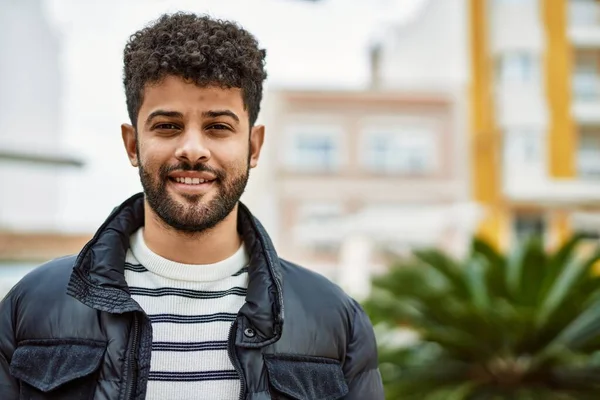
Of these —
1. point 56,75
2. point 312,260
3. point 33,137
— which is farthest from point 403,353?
point 56,75

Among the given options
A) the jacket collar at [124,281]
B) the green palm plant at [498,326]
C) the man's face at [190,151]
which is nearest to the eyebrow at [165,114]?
the man's face at [190,151]

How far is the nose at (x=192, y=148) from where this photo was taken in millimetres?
1407

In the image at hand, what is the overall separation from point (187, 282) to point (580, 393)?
504 centimetres

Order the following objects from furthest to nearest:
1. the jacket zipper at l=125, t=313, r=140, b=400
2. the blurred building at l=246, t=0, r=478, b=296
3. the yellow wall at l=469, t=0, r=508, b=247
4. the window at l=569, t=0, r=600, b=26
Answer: the blurred building at l=246, t=0, r=478, b=296, the window at l=569, t=0, r=600, b=26, the yellow wall at l=469, t=0, r=508, b=247, the jacket zipper at l=125, t=313, r=140, b=400

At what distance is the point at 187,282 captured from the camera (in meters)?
1.49

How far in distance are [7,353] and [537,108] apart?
14.8 m

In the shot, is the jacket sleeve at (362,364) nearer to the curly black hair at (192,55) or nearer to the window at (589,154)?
the curly black hair at (192,55)

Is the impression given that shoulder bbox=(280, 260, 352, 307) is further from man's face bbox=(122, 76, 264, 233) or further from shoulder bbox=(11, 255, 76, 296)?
shoulder bbox=(11, 255, 76, 296)

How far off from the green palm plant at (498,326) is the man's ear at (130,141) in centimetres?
440

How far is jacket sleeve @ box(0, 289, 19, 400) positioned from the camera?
1.41 m

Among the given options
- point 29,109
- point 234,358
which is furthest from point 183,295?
point 29,109

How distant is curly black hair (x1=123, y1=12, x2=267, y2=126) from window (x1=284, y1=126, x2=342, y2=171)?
15546 millimetres

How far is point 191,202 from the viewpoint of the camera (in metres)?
1.45

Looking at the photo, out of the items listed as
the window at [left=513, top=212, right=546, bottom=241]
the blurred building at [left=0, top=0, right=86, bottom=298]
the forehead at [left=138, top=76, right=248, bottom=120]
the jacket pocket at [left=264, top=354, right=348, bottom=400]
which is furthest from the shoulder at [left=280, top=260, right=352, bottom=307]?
the blurred building at [left=0, top=0, right=86, bottom=298]
